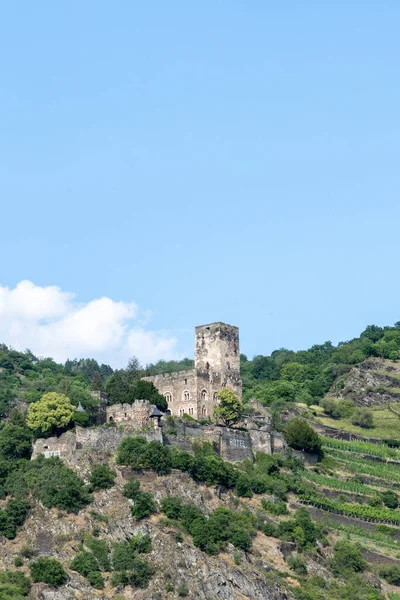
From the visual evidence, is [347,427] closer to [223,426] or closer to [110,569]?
[223,426]

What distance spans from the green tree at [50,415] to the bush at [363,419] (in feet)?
115

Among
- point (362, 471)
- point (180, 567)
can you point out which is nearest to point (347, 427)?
point (362, 471)

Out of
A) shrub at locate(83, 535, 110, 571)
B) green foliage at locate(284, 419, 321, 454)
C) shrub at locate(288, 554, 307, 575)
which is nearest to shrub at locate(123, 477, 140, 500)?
shrub at locate(83, 535, 110, 571)

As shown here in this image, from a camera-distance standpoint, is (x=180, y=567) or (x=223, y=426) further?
(x=223, y=426)

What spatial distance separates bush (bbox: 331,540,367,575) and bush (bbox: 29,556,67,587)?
17.9 metres

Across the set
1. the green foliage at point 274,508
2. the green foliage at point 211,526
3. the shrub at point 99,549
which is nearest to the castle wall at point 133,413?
the green foliage at point 211,526

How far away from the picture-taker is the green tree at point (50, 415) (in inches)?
3039

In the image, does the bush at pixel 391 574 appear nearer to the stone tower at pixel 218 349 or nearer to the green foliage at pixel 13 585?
the stone tower at pixel 218 349

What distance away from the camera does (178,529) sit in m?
67.6

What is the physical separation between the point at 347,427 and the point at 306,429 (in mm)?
17712

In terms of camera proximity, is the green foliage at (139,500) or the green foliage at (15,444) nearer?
the green foliage at (139,500)

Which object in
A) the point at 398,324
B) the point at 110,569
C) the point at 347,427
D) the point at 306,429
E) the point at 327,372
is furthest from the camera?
the point at 398,324

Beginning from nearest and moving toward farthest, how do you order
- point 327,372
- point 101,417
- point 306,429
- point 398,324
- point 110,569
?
point 110,569
point 101,417
point 306,429
point 327,372
point 398,324

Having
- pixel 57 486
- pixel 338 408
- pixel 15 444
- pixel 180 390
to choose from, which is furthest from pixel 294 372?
pixel 57 486
